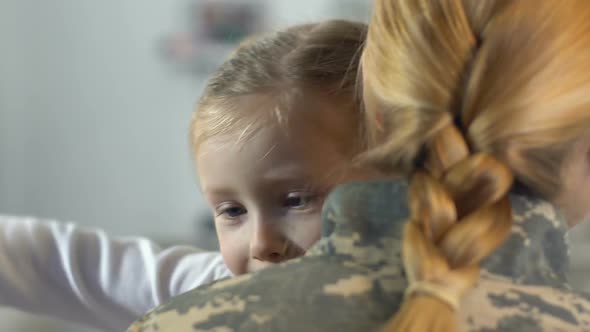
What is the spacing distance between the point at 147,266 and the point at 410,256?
0.61m

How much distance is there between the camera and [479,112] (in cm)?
48

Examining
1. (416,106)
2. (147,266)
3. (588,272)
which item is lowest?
(588,272)

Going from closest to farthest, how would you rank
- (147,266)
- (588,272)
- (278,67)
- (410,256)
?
(410,256) → (278,67) → (147,266) → (588,272)

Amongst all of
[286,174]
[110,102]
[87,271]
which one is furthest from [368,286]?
[110,102]

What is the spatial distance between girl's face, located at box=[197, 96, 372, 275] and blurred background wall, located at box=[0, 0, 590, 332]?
1.43m

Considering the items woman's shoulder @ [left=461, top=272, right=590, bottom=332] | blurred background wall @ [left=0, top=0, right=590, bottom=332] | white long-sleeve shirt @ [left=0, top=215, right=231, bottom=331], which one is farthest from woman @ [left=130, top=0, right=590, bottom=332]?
blurred background wall @ [left=0, top=0, right=590, bottom=332]

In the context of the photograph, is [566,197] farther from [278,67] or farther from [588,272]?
[588,272]

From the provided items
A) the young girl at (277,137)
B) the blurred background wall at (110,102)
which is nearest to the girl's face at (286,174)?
the young girl at (277,137)

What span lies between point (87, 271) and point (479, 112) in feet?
2.15

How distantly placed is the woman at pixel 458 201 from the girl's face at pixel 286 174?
7.0 inches

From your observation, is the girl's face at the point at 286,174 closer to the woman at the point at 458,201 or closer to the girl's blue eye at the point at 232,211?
the girl's blue eye at the point at 232,211

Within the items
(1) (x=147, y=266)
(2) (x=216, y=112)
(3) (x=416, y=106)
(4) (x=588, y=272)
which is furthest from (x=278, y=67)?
(4) (x=588, y=272)

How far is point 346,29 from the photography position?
0.77 m

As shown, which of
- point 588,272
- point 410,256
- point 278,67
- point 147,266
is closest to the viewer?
point 410,256
